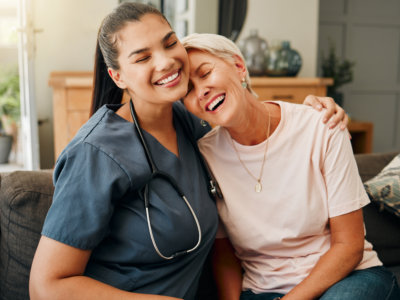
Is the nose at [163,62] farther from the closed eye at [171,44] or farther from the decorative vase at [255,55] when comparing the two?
the decorative vase at [255,55]

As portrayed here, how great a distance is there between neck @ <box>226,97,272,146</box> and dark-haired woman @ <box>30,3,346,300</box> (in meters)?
0.16

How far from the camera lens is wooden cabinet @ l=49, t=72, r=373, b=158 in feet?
9.57

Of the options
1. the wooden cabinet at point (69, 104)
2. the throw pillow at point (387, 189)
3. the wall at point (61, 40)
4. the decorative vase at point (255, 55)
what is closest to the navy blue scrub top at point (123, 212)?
the throw pillow at point (387, 189)

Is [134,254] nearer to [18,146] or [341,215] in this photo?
[341,215]

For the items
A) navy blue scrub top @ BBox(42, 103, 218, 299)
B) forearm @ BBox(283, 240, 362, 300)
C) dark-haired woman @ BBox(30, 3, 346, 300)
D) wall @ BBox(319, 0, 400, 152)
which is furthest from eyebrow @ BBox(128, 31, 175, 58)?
wall @ BBox(319, 0, 400, 152)

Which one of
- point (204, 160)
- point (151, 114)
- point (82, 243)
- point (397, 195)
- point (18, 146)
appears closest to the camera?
point (82, 243)

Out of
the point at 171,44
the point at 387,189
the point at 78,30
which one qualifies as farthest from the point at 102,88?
the point at 78,30

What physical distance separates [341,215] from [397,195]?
1.68 ft

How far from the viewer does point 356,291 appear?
3.77 ft

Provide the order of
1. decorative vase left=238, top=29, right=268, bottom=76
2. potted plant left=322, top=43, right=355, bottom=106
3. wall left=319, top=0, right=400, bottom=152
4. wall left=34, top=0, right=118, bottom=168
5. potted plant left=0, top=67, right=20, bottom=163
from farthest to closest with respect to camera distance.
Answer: wall left=319, top=0, right=400, bottom=152 < potted plant left=322, top=43, right=355, bottom=106 < potted plant left=0, top=67, right=20, bottom=163 < wall left=34, top=0, right=118, bottom=168 < decorative vase left=238, top=29, right=268, bottom=76

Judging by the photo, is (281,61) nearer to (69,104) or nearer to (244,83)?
(69,104)

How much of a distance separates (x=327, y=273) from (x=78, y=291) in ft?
2.14

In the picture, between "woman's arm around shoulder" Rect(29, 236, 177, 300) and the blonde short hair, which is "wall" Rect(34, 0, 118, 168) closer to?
the blonde short hair

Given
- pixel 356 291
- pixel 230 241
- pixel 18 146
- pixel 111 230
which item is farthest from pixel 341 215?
pixel 18 146
